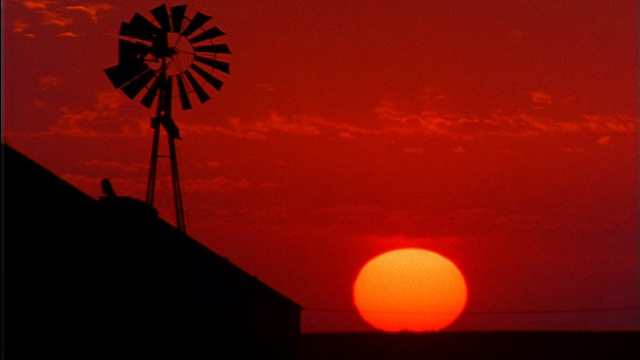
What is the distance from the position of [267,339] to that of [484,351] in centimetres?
753

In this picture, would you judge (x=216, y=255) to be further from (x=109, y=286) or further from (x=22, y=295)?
(x=22, y=295)

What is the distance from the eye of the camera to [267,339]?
31.3 meters

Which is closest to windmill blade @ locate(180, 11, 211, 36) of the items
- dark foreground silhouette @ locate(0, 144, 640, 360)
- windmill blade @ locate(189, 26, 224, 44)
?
windmill blade @ locate(189, 26, 224, 44)

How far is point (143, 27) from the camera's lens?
27.5 m

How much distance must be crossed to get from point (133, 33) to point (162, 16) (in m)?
0.96

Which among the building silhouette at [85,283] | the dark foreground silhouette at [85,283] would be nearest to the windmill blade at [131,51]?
the dark foreground silhouette at [85,283]

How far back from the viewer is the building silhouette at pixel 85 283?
13844 millimetres

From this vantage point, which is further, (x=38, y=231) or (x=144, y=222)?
(x=144, y=222)

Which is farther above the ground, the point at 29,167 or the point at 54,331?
the point at 29,167

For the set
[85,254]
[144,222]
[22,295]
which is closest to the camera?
[22,295]

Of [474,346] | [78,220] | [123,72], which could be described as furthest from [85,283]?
[474,346]

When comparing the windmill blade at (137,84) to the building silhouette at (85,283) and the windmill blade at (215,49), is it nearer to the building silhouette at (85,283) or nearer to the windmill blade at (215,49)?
the windmill blade at (215,49)

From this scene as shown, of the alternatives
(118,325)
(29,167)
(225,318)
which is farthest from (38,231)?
(225,318)

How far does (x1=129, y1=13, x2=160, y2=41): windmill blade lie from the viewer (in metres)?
27.3
